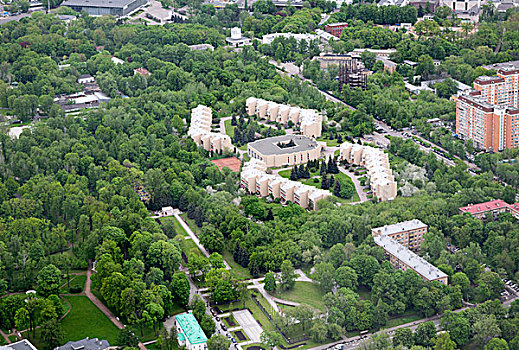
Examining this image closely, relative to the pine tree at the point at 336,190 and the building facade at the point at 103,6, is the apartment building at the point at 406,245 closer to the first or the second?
the pine tree at the point at 336,190

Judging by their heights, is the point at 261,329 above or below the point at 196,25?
below

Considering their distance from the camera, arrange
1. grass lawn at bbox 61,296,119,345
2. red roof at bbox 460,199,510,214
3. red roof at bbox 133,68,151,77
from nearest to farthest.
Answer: grass lawn at bbox 61,296,119,345 → red roof at bbox 460,199,510,214 → red roof at bbox 133,68,151,77

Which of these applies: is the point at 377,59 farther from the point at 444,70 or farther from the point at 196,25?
the point at 196,25

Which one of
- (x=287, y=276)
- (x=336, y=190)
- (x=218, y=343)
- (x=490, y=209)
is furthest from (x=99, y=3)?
(x=218, y=343)

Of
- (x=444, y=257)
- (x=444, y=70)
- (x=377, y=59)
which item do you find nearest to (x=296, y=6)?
(x=377, y=59)

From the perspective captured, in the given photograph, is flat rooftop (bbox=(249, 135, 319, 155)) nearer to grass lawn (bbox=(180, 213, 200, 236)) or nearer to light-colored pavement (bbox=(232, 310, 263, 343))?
grass lawn (bbox=(180, 213, 200, 236))

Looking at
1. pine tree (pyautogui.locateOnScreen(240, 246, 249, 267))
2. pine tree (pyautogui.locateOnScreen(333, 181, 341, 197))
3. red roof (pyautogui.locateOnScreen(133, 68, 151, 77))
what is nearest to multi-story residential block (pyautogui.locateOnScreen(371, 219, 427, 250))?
pine tree (pyautogui.locateOnScreen(240, 246, 249, 267))

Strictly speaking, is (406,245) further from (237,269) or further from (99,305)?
(99,305)
